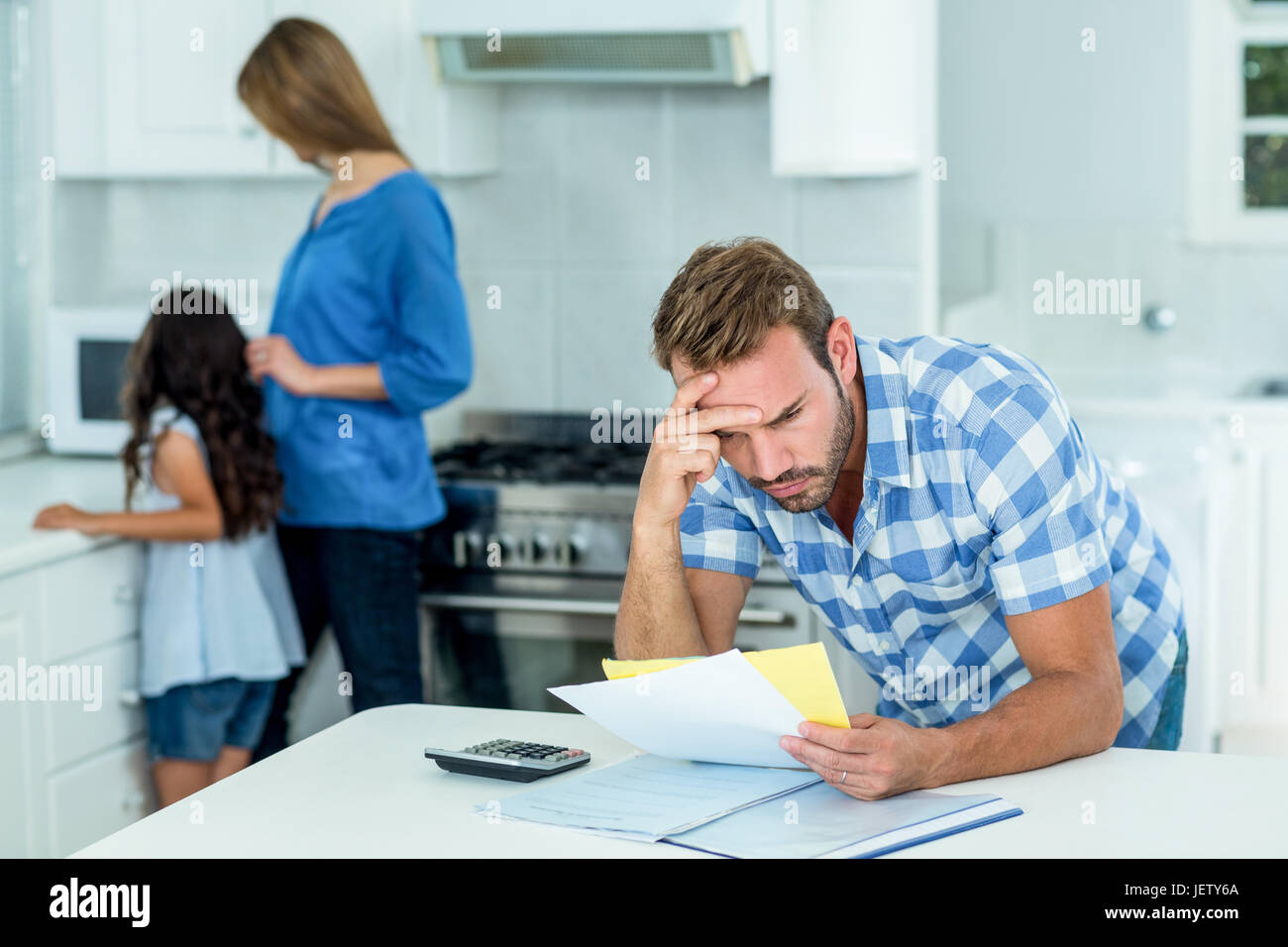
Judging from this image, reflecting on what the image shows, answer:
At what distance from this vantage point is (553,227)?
329 cm

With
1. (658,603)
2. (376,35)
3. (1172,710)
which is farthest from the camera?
(376,35)

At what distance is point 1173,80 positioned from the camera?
386 centimetres

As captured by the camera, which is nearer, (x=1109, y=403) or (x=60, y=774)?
(x=60, y=774)

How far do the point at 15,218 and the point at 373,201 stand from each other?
1.12m

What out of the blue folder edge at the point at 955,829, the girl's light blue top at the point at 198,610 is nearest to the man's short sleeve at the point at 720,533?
the blue folder edge at the point at 955,829

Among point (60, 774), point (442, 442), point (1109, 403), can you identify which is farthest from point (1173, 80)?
point (60, 774)

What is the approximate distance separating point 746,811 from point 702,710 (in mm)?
91

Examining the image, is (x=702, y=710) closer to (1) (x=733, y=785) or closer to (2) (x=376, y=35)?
(1) (x=733, y=785)

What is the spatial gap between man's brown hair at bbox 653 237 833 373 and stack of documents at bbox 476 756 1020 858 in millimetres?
389

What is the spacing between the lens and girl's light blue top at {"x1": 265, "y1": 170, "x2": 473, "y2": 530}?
2490mm

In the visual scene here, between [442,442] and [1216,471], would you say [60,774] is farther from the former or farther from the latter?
[1216,471]

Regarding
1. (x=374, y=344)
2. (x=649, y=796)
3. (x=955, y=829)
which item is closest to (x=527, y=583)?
(x=374, y=344)

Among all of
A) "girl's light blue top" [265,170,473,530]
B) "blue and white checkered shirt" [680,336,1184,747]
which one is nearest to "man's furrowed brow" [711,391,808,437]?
"blue and white checkered shirt" [680,336,1184,747]

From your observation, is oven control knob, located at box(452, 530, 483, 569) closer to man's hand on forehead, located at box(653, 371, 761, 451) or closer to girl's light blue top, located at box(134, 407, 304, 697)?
girl's light blue top, located at box(134, 407, 304, 697)
